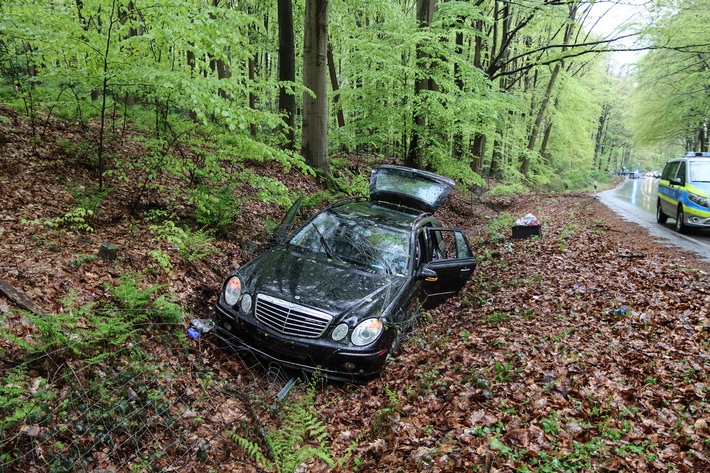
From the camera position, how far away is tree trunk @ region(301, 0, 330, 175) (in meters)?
9.94

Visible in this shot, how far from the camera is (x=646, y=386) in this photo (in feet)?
13.4

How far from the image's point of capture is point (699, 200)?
10703 millimetres

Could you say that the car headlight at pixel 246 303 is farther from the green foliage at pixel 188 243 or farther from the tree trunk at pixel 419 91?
the tree trunk at pixel 419 91

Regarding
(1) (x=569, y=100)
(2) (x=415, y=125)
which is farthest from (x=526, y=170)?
(2) (x=415, y=125)

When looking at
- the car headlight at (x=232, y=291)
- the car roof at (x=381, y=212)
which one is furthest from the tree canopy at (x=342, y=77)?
the car headlight at (x=232, y=291)

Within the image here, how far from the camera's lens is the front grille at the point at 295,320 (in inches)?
173

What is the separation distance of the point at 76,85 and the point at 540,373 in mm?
8286

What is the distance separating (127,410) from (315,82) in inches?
345

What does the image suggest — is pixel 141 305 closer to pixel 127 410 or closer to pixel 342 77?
pixel 127 410

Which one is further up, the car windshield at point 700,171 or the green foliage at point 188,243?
the car windshield at point 700,171

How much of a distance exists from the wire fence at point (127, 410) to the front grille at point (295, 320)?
489 millimetres

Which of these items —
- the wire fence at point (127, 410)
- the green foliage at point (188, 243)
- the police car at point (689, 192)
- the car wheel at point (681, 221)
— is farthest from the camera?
the car wheel at point (681, 221)

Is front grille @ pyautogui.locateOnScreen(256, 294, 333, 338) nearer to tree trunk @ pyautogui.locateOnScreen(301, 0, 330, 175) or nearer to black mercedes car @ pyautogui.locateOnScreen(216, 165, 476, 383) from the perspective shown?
black mercedes car @ pyautogui.locateOnScreen(216, 165, 476, 383)

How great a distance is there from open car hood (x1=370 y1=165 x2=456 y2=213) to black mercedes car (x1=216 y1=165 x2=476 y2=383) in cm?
54
